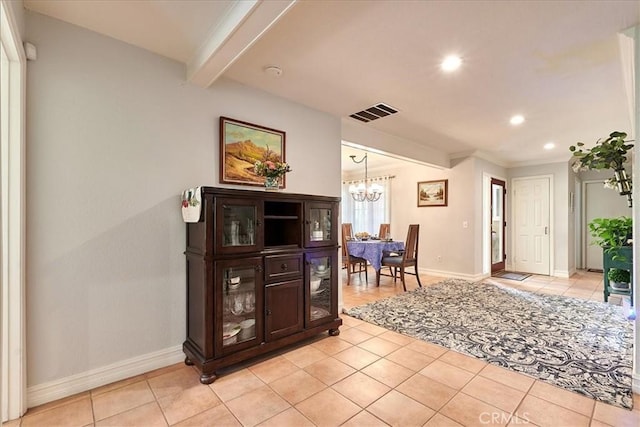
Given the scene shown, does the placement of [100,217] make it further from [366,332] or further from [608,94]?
[608,94]

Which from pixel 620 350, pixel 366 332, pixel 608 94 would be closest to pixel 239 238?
pixel 366 332

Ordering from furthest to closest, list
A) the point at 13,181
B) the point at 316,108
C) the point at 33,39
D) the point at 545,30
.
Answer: the point at 316,108 → the point at 545,30 → the point at 33,39 → the point at 13,181

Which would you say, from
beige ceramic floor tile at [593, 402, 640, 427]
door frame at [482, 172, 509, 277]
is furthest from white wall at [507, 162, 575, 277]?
beige ceramic floor tile at [593, 402, 640, 427]

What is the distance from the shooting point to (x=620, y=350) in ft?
8.39

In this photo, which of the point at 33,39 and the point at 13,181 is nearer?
the point at 13,181

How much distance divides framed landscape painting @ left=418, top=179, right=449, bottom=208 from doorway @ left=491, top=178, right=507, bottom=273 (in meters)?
1.11

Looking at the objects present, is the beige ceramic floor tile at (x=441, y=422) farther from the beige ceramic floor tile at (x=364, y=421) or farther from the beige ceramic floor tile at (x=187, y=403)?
the beige ceramic floor tile at (x=187, y=403)

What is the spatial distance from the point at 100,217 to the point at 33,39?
1.15 metres

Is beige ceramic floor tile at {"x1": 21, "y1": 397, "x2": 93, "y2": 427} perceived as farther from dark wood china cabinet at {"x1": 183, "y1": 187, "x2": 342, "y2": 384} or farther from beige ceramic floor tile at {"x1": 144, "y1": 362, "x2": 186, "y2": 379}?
dark wood china cabinet at {"x1": 183, "y1": 187, "x2": 342, "y2": 384}

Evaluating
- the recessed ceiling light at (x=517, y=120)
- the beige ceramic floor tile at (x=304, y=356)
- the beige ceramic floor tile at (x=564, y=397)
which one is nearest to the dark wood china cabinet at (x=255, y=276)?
the beige ceramic floor tile at (x=304, y=356)

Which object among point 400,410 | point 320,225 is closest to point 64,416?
point 400,410

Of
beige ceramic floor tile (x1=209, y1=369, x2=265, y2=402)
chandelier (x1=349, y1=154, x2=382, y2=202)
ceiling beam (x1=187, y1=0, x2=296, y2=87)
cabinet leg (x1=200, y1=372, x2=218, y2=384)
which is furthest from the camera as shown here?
chandelier (x1=349, y1=154, x2=382, y2=202)

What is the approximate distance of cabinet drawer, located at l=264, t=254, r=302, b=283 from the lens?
2.42 metres

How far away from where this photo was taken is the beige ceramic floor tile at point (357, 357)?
2353mm
